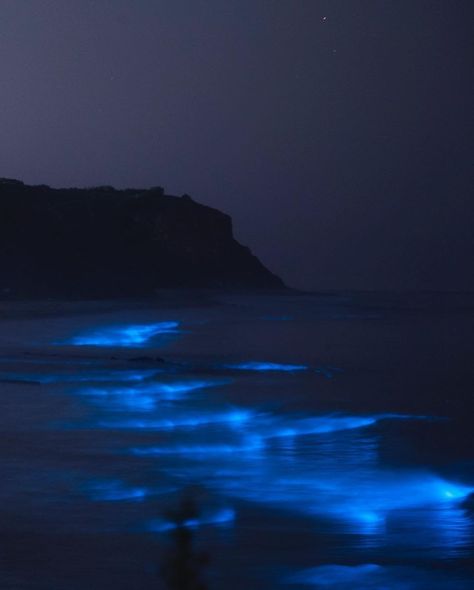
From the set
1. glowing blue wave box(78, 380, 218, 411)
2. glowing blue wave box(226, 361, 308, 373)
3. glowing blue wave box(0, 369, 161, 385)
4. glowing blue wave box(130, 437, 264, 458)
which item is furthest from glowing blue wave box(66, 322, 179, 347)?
glowing blue wave box(130, 437, 264, 458)

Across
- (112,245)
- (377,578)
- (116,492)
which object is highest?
(112,245)

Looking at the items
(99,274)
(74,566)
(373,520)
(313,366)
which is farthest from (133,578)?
(99,274)

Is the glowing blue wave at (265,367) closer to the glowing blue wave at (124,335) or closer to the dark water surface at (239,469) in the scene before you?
the dark water surface at (239,469)

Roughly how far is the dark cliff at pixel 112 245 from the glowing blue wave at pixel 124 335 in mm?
14495

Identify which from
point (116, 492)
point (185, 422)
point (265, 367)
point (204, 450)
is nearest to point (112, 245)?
point (265, 367)

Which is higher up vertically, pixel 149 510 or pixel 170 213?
pixel 170 213

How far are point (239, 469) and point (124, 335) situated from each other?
16862 mm

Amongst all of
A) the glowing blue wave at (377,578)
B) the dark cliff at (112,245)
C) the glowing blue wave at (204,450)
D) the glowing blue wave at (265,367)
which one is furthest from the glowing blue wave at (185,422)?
the dark cliff at (112,245)

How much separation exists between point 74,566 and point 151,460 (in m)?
2.95

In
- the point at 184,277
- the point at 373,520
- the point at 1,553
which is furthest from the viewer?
the point at 184,277

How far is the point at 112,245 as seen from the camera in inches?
2301

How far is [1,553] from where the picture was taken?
19.0ft

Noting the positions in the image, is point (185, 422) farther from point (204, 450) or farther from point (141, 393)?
point (141, 393)

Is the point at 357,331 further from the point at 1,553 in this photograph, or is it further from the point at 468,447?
the point at 1,553
